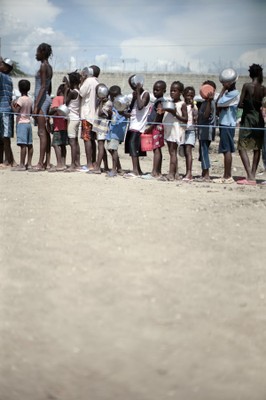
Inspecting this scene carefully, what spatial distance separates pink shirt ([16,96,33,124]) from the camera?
802 cm

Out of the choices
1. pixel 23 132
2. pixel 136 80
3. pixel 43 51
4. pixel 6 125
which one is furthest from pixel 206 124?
pixel 6 125

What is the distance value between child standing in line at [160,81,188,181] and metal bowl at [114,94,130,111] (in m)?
0.58

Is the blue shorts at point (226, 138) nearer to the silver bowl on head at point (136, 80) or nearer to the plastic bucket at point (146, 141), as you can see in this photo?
the plastic bucket at point (146, 141)

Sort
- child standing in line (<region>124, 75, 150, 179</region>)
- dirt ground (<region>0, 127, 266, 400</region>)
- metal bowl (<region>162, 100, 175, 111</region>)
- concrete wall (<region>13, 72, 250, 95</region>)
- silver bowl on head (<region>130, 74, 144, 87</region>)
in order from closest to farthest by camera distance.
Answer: dirt ground (<region>0, 127, 266, 400</region>) → metal bowl (<region>162, 100, 175, 111</region>) → silver bowl on head (<region>130, 74, 144, 87</region>) → child standing in line (<region>124, 75, 150, 179</region>) → concrete wall (<region>13, 72, 250, 95</region>)

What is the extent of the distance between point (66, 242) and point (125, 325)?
1319mm

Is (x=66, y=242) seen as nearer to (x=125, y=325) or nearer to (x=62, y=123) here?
(x=125, y=325)

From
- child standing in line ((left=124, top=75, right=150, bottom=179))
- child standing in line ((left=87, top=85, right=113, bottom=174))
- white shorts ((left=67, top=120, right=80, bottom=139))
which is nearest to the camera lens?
child standing in line ((left=124, top=75, right=150, bottom=179))

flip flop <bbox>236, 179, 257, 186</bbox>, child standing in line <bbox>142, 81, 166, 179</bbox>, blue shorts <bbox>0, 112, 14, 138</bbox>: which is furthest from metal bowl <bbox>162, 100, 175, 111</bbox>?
blue shorts <bbox>0, 112, 14, 138</bbox>

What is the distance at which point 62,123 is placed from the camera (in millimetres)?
7969

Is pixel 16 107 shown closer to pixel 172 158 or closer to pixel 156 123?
pixel 156 123

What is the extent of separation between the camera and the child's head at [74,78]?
7852mm

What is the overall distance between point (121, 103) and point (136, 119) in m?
0.30

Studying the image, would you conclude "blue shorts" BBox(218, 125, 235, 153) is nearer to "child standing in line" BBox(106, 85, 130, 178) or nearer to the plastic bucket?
the plastic bucket

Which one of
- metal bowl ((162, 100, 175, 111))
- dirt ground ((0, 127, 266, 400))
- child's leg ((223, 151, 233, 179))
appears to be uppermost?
metal bowl ((162, 100, 175, 111))
